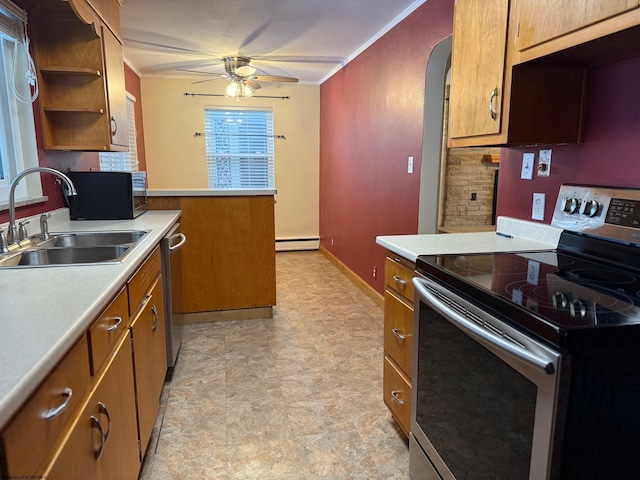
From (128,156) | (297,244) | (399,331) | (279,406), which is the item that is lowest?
(279,406)

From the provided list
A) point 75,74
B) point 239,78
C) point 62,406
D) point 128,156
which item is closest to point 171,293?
point 75,74

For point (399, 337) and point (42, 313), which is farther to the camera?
point (399, 337)

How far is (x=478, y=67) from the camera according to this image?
5.79ft

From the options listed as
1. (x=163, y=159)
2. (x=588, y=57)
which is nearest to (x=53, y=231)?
(x=588, y=57)

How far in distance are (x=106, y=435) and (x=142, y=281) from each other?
0.69 meters

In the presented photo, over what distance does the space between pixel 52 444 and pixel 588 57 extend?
6.10 feet

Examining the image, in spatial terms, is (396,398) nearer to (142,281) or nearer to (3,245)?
(142,281)

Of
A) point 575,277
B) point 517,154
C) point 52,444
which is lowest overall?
point 52,444

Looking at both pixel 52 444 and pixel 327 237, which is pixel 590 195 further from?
pixel 327 237

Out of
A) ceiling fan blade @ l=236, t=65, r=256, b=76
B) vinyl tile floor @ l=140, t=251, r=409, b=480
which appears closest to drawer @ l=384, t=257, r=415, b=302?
vinyl tile floor @ l=140, t=251, r=409, b=480

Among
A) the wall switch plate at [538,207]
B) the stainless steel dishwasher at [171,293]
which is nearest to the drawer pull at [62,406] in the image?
Answer: the stainless steel dishwasher at [171,293]

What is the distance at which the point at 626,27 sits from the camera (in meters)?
1.12

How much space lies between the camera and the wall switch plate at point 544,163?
1.86 meters

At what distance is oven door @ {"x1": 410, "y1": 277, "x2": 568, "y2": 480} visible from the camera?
3.20 ft
